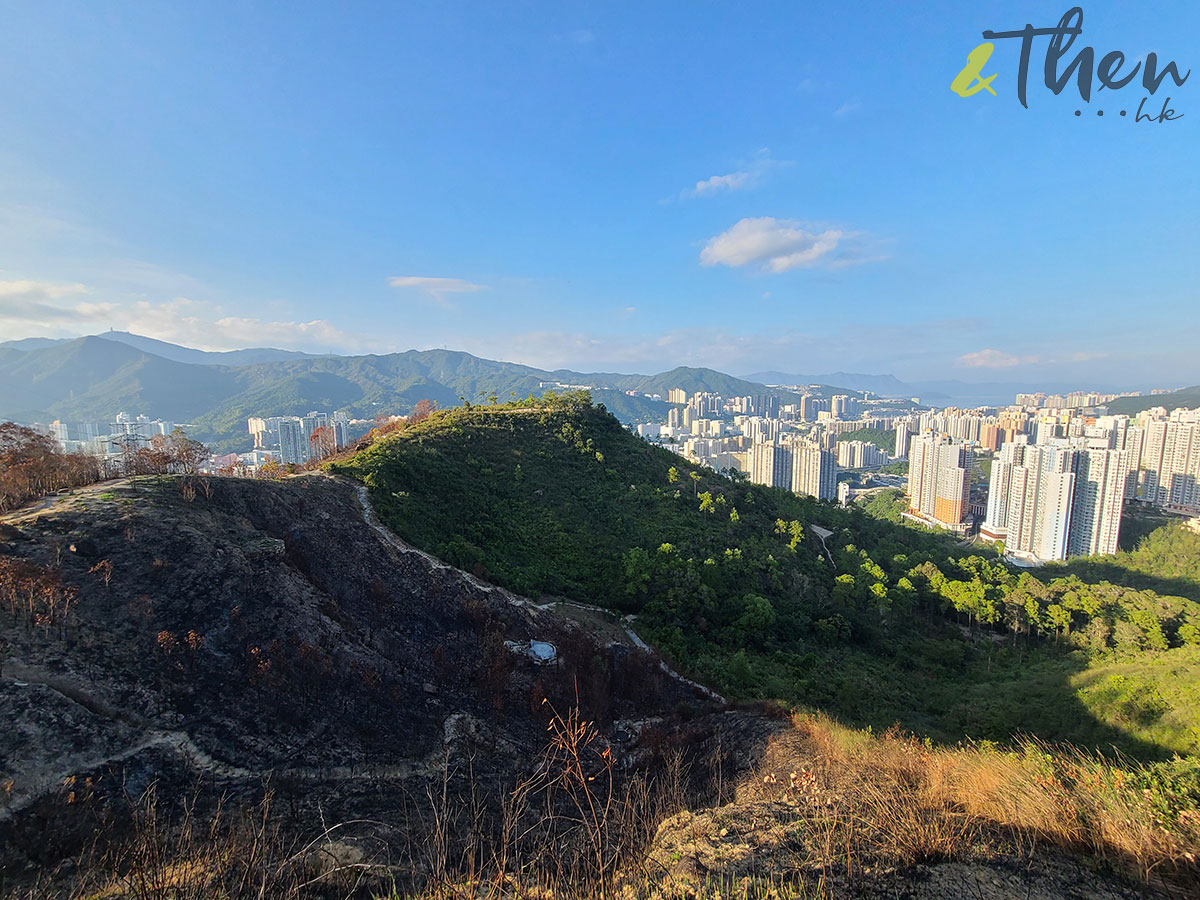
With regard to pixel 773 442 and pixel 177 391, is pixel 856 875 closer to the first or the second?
pixel 773 442

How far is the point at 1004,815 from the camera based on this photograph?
357 centimetres

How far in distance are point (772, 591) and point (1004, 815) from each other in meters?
14.8

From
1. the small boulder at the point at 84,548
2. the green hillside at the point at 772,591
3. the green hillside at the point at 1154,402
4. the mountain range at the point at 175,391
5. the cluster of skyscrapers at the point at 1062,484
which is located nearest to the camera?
the small boulder at the point at 84,548

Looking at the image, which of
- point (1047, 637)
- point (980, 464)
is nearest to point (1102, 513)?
point (980, 464)

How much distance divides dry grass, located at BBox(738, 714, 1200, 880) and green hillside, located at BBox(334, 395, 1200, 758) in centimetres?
644

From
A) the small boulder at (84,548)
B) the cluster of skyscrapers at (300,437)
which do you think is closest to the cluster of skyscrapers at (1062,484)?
the cluster of skyscrapers at (300,437)

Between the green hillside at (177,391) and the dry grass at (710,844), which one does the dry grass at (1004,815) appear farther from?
the green hillside at (177,391)

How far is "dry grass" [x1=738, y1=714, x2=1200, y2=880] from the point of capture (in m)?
3.00

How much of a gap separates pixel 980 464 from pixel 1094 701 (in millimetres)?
87220

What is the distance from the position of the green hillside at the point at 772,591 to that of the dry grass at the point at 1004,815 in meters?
6.44

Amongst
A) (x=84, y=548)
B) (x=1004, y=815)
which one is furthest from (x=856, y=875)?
(x=84, y=548)

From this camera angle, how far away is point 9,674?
200 inches

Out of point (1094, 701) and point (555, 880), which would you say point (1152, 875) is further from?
point (1094, 701)

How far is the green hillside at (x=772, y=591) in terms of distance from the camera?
11.5 meters
